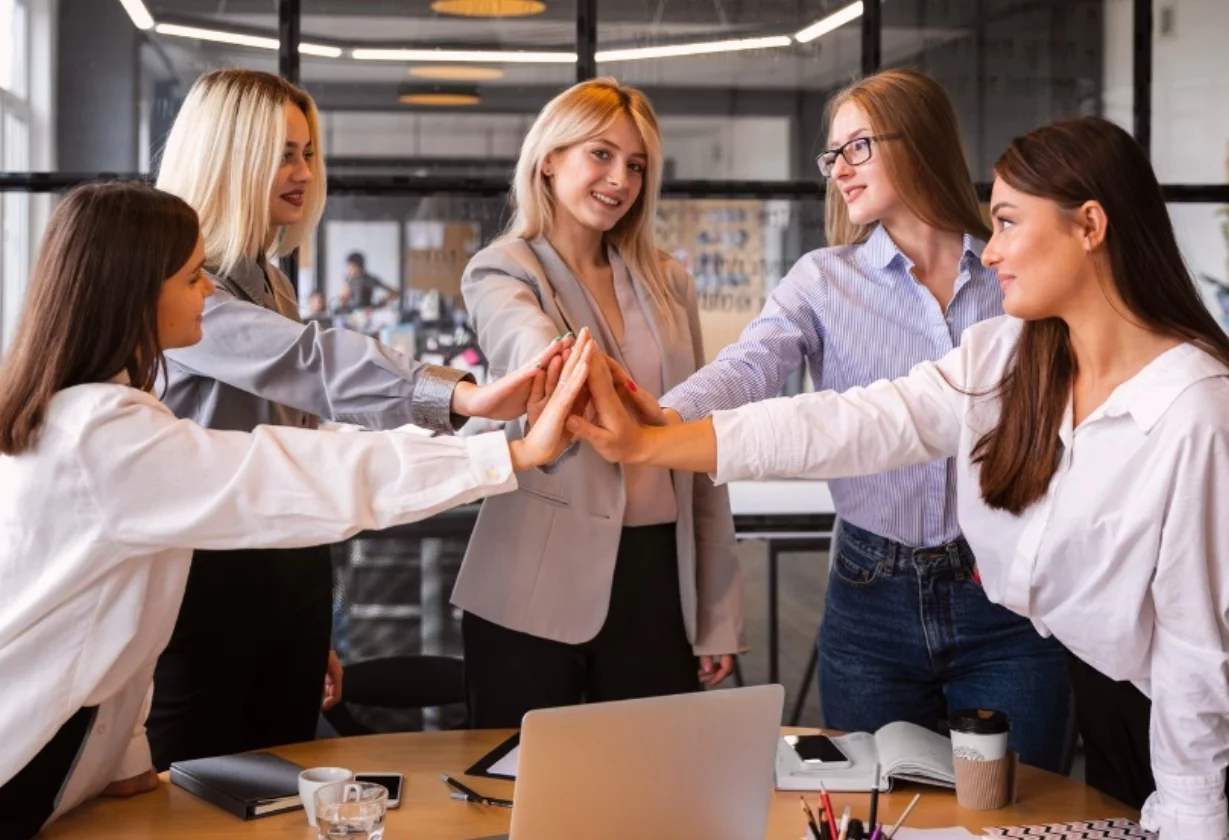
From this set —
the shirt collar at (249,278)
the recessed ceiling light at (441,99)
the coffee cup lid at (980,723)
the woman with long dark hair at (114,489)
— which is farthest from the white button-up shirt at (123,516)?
the recessed ceiling light at (441,99)

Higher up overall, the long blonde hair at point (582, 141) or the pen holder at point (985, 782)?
the long blonde hair at point (582, 141)

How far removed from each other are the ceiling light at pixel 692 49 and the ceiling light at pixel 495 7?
24cm

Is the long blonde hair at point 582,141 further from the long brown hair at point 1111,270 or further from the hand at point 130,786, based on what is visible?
the hand at point 130,786

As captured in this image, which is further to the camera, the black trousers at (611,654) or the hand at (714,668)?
the hand at (714,668)

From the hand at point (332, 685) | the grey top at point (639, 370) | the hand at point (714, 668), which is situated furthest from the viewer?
the hand at point (332, 685)

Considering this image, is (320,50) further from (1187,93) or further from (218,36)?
(1187,93)

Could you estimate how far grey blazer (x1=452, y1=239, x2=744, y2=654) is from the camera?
269cm

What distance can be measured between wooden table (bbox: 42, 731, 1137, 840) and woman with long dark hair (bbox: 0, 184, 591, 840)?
0.06 metres

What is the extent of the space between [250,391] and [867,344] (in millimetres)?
1162

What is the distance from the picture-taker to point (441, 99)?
4.46 metres

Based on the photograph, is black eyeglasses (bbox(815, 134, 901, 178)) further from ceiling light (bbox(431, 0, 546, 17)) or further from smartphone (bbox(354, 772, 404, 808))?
ceiling light (bbox(431, 0, 546, 17))

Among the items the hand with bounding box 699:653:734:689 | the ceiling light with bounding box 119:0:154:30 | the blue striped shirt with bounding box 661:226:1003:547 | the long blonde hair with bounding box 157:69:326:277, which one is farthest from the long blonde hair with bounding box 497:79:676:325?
the ceiling light with bounding box 119:0:154:30

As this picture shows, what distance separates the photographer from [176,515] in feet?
6.61

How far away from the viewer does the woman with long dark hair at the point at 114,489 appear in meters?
1.99
